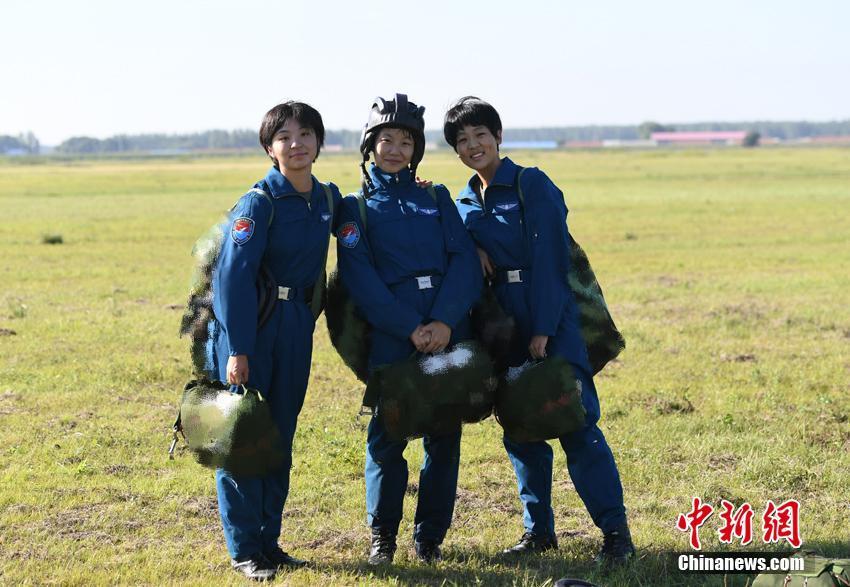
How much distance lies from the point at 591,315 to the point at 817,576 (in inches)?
76.5

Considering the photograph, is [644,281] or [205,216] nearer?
[644,281]

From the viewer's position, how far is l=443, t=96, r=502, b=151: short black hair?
5.30 metres

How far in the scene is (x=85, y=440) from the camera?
777cm

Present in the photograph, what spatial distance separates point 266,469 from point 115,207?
3402 centimetres

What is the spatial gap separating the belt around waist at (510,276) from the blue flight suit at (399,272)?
0.19 m

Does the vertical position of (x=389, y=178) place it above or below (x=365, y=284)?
above

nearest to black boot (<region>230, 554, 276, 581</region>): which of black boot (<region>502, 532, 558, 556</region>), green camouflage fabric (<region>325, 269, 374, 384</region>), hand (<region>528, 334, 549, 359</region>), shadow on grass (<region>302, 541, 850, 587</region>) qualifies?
shadow on grass (<region>302, 541, 850, 587</region>)

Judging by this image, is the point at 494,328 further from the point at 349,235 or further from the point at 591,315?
the point at 349,235

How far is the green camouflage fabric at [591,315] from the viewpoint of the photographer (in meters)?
5.53

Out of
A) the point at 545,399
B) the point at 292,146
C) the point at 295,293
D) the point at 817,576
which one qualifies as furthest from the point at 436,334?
the point at 817,576

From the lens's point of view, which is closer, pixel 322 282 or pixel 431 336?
pixel 431 336

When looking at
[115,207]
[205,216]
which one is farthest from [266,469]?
[115,207]

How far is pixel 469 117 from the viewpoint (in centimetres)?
530

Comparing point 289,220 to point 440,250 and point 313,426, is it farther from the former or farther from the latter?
point 313,426
